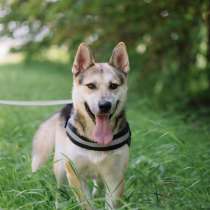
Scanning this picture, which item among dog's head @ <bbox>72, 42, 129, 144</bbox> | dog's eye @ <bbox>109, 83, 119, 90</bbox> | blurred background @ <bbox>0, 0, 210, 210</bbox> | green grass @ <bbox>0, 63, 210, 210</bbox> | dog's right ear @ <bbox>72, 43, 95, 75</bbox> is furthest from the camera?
blurred background @ <bbox>0, 0, 210, 210</bbox>

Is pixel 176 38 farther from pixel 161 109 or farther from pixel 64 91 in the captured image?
pixel 64 91

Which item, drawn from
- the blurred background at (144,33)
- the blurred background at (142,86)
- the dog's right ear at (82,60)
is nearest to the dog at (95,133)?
the dog's right ear at (82,60)

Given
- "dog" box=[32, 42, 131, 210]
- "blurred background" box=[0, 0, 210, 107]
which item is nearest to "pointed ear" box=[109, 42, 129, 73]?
"dog" box=[32, 42, 131, 210]

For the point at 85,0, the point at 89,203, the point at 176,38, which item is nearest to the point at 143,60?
the point at 176,38

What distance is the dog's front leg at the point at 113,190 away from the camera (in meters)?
4.85

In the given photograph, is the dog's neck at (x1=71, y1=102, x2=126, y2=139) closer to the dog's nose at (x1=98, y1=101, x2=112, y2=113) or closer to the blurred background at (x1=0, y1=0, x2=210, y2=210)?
the dog's nose at (x1=98, y1=101, x2=112, y2=113)

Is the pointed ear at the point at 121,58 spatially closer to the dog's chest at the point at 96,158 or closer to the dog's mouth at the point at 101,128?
the dog's mouth at the point at 101,128

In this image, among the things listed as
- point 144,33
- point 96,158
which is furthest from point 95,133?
point 144,33

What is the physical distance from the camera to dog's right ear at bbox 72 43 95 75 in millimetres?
5195

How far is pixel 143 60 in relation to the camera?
39.1 feet

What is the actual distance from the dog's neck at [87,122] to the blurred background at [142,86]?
0.53 meters

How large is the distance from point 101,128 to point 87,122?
162mm

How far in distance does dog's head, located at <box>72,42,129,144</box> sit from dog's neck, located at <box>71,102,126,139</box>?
0.02 metres

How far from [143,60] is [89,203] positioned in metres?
7.60
